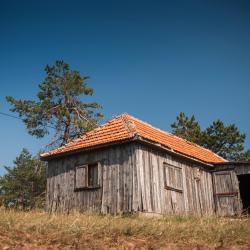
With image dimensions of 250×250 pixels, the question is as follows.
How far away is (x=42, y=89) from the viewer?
30.3 m

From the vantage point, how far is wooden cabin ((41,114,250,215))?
49.1 ft

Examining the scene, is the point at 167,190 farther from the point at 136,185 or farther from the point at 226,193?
the point at 226,193

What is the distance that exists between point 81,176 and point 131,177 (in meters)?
2.77

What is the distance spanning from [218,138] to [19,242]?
3357 centimetres

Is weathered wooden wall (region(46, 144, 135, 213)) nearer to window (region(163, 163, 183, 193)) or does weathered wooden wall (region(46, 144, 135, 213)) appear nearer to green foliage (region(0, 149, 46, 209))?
window (region(163, 163, 183, 193))

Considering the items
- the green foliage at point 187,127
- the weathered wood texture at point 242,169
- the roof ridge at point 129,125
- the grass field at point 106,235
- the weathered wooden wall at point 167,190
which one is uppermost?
the green foliage at point 187,127

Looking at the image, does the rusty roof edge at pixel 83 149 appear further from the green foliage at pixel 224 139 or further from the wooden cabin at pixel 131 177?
the green foliage at pixel 224 139

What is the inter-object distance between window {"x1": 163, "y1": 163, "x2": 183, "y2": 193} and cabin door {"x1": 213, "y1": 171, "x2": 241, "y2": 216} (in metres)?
3.24

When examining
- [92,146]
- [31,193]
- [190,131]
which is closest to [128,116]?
[92,146]

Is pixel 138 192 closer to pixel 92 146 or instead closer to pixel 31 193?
pixel 92 146

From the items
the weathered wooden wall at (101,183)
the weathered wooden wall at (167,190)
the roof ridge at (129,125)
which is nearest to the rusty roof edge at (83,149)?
the weathered wooden wall at (101,183)

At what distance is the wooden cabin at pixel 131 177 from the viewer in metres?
15.0

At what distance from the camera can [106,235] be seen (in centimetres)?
804

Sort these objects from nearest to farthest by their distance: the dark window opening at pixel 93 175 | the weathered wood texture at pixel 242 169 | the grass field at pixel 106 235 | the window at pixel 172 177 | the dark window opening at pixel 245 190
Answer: the grass field at pixel 106 235 → the dark window opening at pixel 93 175 → the window at pixel 172 177 → the weathered wood texture at pixel 242 169 → the dark window opening at pixel 245 190
